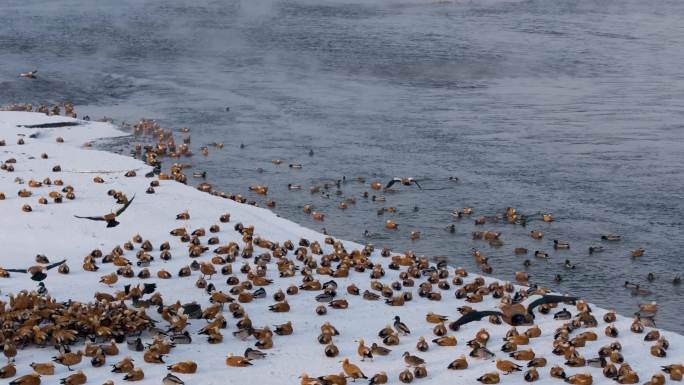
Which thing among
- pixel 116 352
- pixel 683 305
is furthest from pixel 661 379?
pixel 116 352

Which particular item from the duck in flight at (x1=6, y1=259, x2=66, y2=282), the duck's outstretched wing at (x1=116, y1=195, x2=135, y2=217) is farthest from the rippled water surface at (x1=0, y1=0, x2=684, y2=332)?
the duck in flight at (x1=6, y1=259, x2=66, y2=282)

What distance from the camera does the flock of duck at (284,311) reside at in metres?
19.2

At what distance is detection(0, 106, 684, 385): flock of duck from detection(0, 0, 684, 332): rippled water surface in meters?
2.24

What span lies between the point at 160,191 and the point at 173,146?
25.4 ft

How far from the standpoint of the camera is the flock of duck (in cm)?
1917

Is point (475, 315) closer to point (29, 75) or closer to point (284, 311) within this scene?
point (284, 311)

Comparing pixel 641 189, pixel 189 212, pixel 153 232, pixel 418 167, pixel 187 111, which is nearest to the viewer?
pixel 153 232

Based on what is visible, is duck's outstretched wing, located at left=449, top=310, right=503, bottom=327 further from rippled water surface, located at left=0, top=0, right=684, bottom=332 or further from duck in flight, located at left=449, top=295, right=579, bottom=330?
rippled water surface, located at left=0, top=0, right=684, bottom=332

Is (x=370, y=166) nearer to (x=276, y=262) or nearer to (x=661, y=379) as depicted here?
(x=276, y=262)

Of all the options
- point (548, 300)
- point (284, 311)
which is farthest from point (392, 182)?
point (284, 311)

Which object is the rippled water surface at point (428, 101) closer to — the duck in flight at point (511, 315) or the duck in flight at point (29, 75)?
the duck in flight at point (29, 75)

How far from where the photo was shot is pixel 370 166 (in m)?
37.8

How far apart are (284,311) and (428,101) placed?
28.3 m

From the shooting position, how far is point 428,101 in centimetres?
4950
